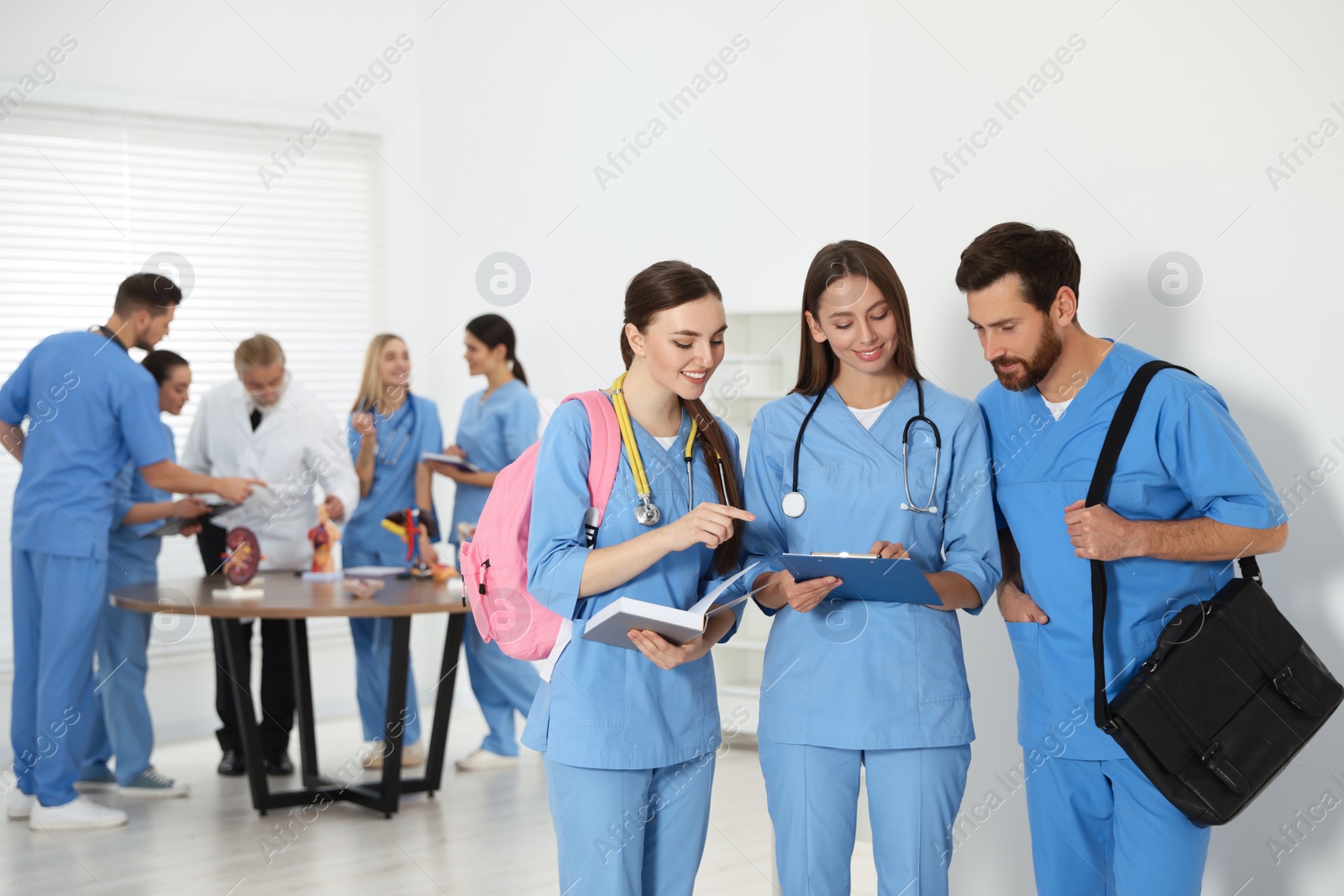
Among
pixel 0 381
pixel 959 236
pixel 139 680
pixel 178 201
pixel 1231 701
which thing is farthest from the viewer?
pixel 178 201

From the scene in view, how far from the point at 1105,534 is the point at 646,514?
73 centimetres

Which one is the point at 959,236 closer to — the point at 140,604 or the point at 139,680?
the point at 140,604

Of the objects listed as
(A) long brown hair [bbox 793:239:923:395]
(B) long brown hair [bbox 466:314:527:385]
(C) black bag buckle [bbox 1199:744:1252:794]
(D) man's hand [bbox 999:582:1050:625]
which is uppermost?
(B) long brown hair [bbox 466:314:527:385]

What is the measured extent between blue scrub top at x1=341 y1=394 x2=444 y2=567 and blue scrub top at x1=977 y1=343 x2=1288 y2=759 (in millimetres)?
3253

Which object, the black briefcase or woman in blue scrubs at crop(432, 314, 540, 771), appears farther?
woman in blue scrubs at crop(432, 314, 540, 771)

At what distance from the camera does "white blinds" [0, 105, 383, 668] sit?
16.5 feet

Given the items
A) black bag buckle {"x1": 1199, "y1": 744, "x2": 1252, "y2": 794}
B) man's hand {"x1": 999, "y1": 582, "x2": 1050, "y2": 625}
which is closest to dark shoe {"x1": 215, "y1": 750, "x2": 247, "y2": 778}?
man's hand {"x1": 999, "y1": 582, "x2": 1050, "y2": 625}

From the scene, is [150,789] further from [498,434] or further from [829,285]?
[829,285]

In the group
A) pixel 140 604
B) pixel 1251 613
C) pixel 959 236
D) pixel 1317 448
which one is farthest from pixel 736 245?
pixel 1251 613

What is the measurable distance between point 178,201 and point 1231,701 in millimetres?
5021

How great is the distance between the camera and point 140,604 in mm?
3859

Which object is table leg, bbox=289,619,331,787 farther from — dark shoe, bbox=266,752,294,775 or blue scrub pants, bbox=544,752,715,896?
blue scrub pants, bbox=544,752,715,896

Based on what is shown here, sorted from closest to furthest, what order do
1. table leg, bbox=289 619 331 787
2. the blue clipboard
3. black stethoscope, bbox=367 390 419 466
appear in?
the blue clipboard
table leg, bbox=289 619 331 787
black stethoscope, bbox=367 390 419 466

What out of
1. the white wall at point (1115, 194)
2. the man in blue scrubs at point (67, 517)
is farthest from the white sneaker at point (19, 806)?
the white wall at point (1115, 194)
